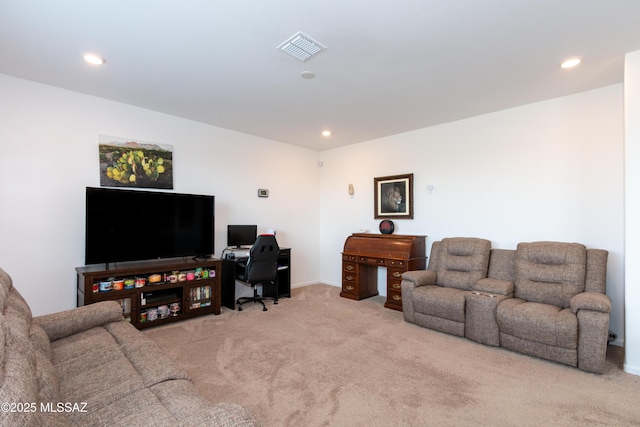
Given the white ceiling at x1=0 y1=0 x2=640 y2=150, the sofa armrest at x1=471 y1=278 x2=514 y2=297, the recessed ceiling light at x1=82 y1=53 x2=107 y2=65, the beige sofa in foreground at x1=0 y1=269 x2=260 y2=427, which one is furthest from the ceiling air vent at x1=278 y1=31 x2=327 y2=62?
the sofa armrest at x1=471 y1=278 x2=514 y2=297

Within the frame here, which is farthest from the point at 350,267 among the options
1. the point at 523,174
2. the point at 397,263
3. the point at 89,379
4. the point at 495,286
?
the point at 89,379

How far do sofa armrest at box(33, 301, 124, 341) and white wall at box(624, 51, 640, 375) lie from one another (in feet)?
13.7

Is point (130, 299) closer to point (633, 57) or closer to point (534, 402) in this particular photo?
point (534, 402)

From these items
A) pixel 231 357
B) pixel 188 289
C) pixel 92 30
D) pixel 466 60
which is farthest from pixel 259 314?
pixel 466 60

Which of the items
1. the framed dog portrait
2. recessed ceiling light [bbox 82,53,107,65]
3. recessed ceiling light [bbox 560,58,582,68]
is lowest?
the framed dog portrait

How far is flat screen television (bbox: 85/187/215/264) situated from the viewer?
11.2 feet

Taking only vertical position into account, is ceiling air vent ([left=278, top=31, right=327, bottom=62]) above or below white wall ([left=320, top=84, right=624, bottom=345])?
above

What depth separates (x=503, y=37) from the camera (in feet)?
7.96

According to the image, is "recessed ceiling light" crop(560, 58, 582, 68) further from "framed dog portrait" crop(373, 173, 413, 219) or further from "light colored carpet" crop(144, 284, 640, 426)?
"light colored carpet" crop(144, 284, 640, 426)

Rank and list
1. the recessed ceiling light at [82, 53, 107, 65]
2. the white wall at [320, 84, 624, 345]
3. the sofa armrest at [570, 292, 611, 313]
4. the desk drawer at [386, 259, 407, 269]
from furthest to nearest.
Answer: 1. the desk drawer at [386, 259, 407, 269]
2. the white wall at [320, 84, 624, 345]
3. the recessed ceiling light at [82, 53, 107, 65]
4. the sofa armrest at [570, 292, 611, 313]

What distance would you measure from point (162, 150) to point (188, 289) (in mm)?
1863

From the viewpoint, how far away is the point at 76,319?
2.19m

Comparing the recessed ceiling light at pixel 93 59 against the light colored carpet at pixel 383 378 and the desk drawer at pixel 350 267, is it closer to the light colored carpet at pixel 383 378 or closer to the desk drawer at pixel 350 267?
the light colored carpet at pixel 383 378

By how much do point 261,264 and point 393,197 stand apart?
2379 millimetres
